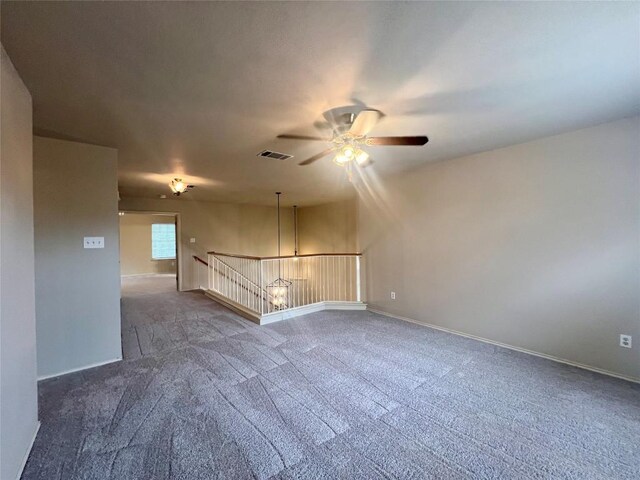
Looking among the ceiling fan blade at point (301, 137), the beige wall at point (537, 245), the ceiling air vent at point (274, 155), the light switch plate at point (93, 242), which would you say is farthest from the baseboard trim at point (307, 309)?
the ceiling fan blade at point (301, 137)

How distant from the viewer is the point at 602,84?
199 centimetres

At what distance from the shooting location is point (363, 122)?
225 centimetres

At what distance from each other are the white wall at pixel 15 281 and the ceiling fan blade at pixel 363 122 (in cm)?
224

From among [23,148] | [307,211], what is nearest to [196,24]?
[23,148]

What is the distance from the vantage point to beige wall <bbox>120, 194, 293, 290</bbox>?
23.1 feet

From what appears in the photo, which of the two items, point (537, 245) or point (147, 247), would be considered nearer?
point (537, 245)

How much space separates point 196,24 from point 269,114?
100 cm

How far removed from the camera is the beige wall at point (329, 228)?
7.29 meters

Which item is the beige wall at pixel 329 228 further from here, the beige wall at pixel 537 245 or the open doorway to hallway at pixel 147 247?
the open doorway to hallway at pixel 147 247

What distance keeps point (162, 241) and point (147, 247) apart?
0.56 m

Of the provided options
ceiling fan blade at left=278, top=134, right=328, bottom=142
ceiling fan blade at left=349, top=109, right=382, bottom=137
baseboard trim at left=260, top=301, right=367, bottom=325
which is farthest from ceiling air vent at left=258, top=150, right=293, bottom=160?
baseboard trim at left=260, top=301, right=367, bottom=325

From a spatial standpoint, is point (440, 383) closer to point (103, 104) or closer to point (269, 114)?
point (269, 114)

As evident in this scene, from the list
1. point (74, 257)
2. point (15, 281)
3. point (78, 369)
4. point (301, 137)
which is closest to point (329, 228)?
point (301, 137)

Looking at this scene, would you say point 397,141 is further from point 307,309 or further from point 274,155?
point 307,309
